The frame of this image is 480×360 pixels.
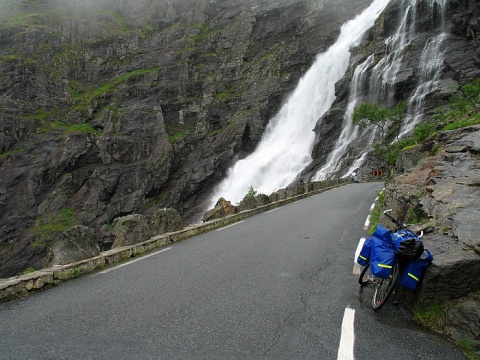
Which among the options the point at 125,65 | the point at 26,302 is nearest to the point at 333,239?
the point at 26,302

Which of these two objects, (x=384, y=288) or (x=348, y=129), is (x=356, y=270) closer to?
(x=384, y=288)

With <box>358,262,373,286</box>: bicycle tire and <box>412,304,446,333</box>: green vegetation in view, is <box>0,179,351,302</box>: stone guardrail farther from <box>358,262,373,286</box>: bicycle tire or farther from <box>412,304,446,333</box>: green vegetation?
<box>412,304,446,333</box>: green vegetation

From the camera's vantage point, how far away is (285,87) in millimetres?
59812

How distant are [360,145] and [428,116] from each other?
26.0ft

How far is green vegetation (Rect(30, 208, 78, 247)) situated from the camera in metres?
45.1

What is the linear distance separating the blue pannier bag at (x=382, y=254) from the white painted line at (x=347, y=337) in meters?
0.63

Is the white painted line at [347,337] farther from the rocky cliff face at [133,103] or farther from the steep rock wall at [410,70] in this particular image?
the rocky cliff face at [133,103]

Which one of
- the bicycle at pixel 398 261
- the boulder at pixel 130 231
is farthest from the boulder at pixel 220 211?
the bicycle at pixel 398 261

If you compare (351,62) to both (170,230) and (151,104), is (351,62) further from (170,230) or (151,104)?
(170,230)

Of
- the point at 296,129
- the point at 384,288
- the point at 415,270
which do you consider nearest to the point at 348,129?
the point at 296,129

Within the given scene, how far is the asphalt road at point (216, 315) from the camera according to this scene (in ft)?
12.0

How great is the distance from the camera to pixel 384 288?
4.63 meters

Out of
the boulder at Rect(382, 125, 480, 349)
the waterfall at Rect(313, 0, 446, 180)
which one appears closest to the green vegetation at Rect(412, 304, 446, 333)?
the boulder at Rect(382, 125, 480, 349)

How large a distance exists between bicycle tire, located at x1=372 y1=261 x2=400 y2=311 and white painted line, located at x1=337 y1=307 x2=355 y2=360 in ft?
1.11
